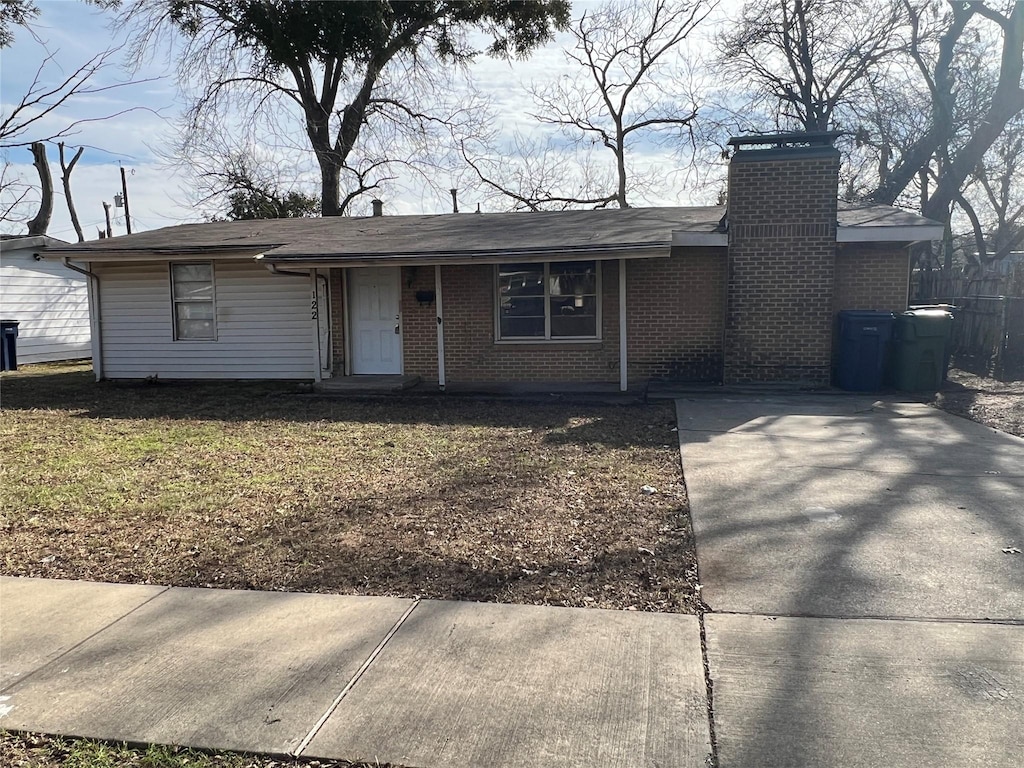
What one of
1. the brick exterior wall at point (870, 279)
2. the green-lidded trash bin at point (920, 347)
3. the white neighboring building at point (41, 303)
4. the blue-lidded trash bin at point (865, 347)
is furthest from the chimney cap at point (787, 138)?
the white neighboring building at point (41, 303)

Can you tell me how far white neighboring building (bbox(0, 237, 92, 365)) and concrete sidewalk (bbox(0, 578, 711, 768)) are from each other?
56.1 ft

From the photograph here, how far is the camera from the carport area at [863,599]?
2.70 metres

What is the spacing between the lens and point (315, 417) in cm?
1011

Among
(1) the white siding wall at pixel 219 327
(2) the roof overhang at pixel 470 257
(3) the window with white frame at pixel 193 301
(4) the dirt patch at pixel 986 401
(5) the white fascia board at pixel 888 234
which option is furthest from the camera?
(3) the window with white frame at pixel 193 301

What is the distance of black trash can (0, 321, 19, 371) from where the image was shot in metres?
17.3

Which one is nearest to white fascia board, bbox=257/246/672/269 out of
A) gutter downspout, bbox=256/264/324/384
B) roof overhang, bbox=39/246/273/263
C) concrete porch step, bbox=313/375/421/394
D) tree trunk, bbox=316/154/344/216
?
gutter downspout, bbox=256/264/324/384

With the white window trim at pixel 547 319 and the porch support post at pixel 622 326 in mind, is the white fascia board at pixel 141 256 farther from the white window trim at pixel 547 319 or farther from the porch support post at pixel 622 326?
the porch support post at pixel 622 326

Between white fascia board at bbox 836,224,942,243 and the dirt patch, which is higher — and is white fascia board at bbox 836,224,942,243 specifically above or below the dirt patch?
above

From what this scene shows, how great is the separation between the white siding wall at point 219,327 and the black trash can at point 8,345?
4.97m

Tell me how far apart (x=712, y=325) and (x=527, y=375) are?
10.3ft

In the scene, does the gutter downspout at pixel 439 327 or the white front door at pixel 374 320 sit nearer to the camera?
the gutter downspout at pixel 439 327

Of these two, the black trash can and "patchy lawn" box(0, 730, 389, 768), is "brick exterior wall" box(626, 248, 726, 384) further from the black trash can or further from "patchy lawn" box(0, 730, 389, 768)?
the black trash can

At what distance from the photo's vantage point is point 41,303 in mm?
19297

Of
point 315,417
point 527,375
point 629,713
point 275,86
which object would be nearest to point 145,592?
point 629,713
